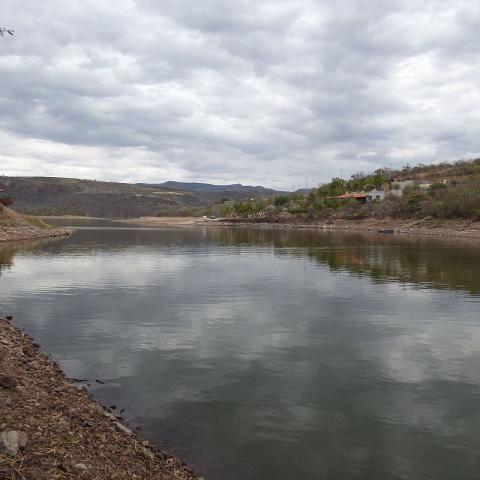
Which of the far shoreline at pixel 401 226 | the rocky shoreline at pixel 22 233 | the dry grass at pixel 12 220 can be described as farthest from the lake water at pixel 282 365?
the far shoreline at pixel 401 226

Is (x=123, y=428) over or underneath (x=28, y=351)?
underneath

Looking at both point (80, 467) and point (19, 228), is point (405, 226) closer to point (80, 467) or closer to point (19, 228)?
point (19, 228)

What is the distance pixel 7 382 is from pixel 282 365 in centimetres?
937

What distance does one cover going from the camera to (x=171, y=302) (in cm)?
3070

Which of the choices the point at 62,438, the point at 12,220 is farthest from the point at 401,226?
the point at 62,438

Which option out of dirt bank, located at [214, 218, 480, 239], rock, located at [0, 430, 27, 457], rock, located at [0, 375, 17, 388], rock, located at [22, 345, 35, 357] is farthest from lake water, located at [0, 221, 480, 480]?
dirt bank, located at [214, 218, 480, 239]

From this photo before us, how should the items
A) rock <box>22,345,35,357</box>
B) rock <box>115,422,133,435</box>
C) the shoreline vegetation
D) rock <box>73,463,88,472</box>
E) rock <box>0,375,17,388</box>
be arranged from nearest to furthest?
1. rock <box>73,463,88,472</box>
2. rock <box>115,422,133,435</box>
3. rock <box>0,375,17,388</box>
4. rock <box>22,345,35,357</box>
5. the shoreline vegetation

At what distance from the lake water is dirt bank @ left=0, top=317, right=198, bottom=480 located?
999 millimetres

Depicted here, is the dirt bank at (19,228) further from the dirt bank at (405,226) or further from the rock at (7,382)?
the dirt bank at (405,226)

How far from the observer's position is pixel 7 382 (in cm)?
1259

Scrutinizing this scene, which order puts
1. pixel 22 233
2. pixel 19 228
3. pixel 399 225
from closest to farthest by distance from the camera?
pixel 22 233 < pixel 19 228 < pixel 399 225

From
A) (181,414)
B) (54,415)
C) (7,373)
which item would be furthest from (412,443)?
(7,373)

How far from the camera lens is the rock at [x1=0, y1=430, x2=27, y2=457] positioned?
8.84 metres

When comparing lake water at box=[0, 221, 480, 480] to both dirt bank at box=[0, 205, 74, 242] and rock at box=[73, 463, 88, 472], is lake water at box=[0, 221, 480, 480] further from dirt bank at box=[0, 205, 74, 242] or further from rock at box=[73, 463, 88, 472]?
dirt bank at box=[0, 205, 74, 242]
